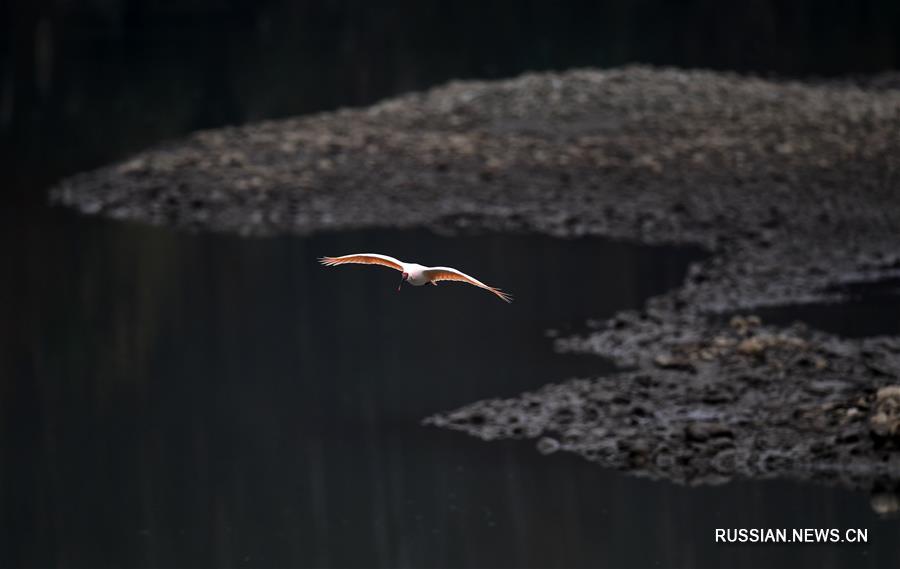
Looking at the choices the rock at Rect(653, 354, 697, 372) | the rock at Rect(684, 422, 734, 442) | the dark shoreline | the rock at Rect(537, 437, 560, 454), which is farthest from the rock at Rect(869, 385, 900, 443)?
the rock at Rect(537, 437, 560, 454)

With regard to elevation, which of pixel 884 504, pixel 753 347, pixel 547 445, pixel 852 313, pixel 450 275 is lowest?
pixel 884 504

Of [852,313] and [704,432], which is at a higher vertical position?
[852,313]

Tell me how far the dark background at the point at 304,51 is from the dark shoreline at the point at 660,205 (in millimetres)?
3121

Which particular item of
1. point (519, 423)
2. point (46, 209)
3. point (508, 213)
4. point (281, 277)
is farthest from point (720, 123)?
point (519, 423)

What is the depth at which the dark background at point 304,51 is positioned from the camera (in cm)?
3928

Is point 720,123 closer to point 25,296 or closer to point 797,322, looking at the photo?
point 797,322

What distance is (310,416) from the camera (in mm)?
20516

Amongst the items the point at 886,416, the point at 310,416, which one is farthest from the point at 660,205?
the point at 886,416

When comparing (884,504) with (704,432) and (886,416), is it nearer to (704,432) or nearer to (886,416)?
(886,416)

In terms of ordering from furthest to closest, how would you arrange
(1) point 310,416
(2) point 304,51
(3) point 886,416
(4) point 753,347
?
(2) point 304,51
(1) point 310,416
(4) point 753,347
(3) point 886,416

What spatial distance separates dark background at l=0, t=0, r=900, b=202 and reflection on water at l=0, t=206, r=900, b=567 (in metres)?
7.79

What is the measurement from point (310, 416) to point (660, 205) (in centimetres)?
1112

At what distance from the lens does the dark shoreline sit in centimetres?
1872

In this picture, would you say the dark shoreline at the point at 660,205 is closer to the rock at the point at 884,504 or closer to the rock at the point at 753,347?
the rock at the point at 753,347
